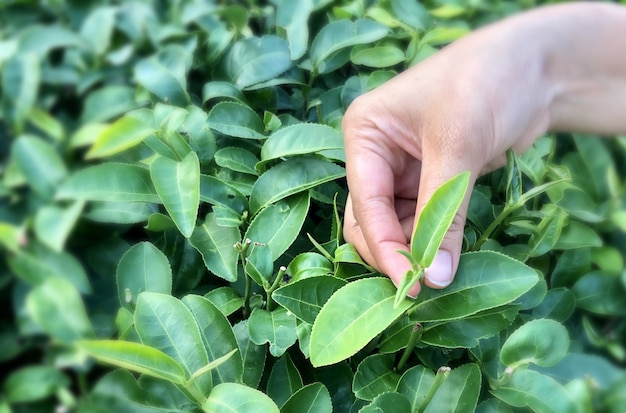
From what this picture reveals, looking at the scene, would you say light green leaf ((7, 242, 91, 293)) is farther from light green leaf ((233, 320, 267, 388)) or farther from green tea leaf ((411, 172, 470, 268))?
green tea leaf ((411, 172, 470, 268))

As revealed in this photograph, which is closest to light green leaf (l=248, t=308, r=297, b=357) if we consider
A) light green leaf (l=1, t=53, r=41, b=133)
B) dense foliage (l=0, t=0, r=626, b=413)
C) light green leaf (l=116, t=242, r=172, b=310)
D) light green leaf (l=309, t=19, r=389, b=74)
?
dense foliage (l=0, t=0, r=626, b=413)

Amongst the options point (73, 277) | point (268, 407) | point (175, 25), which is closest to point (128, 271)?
point (73, 277)

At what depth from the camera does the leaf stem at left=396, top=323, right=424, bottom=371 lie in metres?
0.58

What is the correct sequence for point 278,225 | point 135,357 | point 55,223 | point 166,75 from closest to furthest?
point 135,357 → point 55,223 → point 278,225 → point 166,75

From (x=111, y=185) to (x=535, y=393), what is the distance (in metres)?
0.53

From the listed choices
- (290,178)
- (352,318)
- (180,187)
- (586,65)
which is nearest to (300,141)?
(290,178)

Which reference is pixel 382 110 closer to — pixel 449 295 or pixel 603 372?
pixel 449 295

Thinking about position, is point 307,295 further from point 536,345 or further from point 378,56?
point 378,56

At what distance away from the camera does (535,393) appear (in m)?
0.55

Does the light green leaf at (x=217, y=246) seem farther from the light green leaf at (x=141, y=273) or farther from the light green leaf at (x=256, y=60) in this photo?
the light green leaf at (x=256, y=60)

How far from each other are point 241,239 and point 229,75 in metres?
0.34

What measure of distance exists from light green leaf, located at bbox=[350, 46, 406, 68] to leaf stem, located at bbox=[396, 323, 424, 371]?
492mm

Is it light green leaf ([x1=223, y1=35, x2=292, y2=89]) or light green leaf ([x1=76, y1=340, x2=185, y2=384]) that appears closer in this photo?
light green leaf ([x1=76, y1=340, x2=185, y2=384])

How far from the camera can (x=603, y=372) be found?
2.04ft
